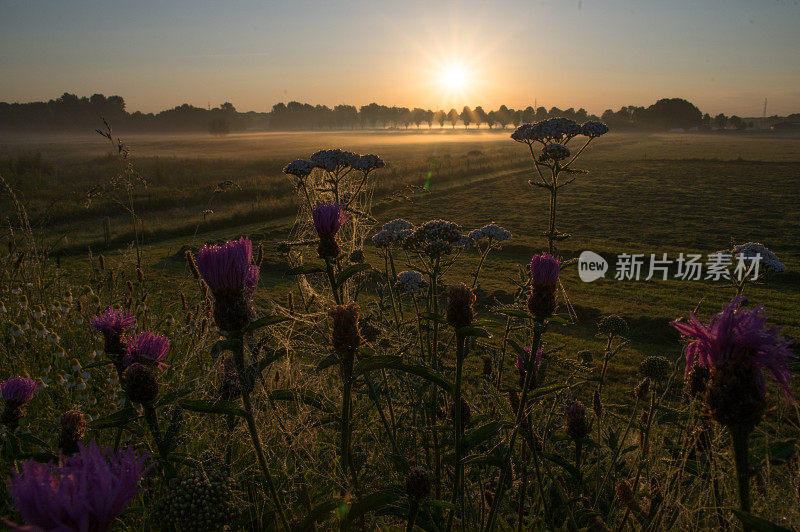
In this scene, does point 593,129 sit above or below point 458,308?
above

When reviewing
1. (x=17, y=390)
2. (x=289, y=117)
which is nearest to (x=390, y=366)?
(x=17, y=390)

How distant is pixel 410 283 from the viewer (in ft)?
12.7

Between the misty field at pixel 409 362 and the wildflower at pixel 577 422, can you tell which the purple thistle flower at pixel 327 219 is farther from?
the wildflower at pixel 577 422

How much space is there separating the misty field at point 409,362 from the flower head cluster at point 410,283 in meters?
0.10

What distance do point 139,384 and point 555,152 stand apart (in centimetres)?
396

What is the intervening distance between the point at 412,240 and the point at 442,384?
1.72 m

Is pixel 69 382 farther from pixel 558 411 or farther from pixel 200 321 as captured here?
pixel 558 411

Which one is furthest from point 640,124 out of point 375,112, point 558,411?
point 558,411

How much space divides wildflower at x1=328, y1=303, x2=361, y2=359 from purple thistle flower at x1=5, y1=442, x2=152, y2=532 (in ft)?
2.38

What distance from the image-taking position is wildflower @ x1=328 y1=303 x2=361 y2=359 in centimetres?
160

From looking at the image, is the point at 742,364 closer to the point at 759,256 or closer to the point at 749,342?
the point at 749,342

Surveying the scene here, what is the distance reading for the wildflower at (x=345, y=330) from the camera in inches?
63.1

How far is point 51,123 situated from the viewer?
121000 millimetres

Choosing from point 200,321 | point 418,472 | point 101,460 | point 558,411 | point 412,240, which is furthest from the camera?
point 200,321
